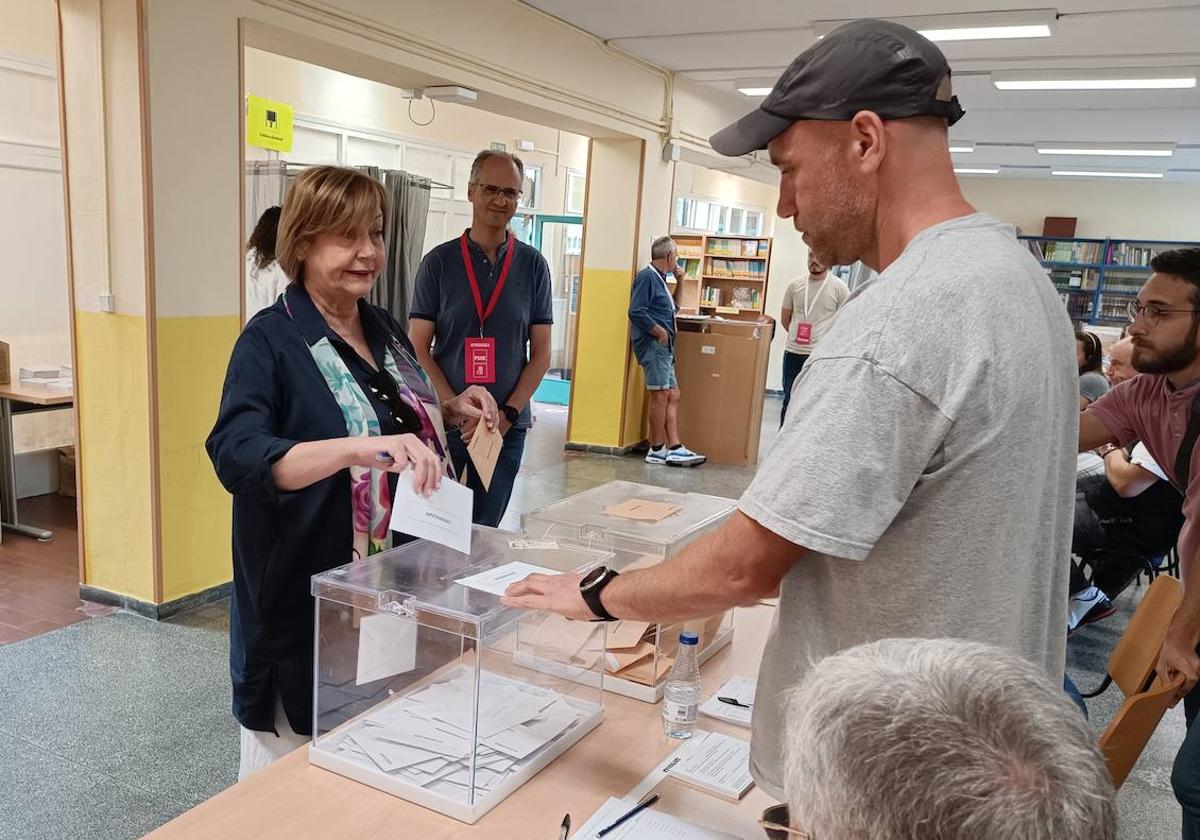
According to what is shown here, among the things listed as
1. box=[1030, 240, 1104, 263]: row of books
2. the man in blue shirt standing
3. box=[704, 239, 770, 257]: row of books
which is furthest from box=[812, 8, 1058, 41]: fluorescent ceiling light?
box=[1030, 240, 1104, 263]: row of books

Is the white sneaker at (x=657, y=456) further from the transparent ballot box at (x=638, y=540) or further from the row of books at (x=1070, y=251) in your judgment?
the row of books at (x=1070, y=251)

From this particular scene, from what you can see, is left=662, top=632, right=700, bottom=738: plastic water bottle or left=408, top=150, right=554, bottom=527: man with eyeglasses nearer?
left=662, top=632, right=700, bottom=738: plastic water bottle

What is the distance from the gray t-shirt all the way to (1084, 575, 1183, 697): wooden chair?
1495 millimetres

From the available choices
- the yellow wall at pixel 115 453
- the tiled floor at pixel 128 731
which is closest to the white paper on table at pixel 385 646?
the tiled floor at pixel 128 731

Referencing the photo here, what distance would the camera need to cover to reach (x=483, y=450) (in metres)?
2.45

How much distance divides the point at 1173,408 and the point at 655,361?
5.10m

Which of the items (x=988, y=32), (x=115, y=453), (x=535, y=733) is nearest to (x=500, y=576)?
(x=535, y=733)

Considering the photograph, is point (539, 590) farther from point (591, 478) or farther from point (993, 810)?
point (591, 478)

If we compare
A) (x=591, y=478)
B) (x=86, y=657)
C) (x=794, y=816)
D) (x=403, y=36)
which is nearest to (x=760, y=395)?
(x=591, y=478)

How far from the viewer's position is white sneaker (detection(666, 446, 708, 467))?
735 centimetres

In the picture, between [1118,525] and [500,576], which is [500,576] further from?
[1118,525]

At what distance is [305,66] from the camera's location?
273 inches

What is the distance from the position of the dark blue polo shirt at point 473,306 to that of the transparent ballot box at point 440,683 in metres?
1.79

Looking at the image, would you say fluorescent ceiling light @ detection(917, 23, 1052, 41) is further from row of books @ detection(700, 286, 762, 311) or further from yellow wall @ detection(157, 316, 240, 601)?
row of books @ detection(700, 286, 762, 311)
